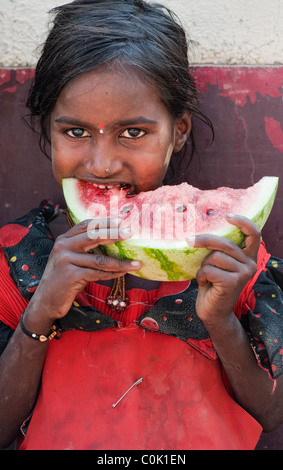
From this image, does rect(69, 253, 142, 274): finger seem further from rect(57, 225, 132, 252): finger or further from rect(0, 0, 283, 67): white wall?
rect(0, 0, 283, 67): white wall

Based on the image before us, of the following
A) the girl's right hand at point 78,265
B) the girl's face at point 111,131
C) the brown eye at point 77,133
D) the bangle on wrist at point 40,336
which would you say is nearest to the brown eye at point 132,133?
the girl's face at point 111,131

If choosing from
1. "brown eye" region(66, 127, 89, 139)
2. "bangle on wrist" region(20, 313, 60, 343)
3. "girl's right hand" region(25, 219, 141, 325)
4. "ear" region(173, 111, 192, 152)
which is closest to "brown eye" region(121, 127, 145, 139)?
"brown eye" region(66, 127, 89, 139)

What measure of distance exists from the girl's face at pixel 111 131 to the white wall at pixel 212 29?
0.77 metres

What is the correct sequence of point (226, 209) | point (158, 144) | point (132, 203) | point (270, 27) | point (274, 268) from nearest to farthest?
1. point (226, 209)
2. point (132, 203)
3. point (158, 144)
4. point (274, 268)
5. point (270, 27)

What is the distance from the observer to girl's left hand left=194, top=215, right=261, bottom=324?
162 centimetres

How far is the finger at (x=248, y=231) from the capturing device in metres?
1.63

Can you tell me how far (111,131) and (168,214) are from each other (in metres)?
0.44

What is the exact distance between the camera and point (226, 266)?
165 cm

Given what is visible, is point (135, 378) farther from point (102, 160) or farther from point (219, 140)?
point (219, 140)

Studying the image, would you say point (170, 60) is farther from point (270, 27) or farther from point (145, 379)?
point (145, 379)

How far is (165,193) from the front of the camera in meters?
1.96

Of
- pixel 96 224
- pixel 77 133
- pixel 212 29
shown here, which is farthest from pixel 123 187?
pixel 212 29
